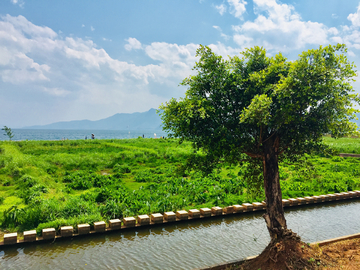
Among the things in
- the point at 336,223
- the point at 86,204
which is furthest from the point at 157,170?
the point at 336,223

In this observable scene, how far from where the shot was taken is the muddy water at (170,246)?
10180 mm

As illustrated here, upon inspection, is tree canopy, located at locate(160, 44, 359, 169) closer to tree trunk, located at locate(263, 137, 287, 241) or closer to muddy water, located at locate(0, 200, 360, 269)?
tree trunk, located at locate(263, 137, 287, 241)

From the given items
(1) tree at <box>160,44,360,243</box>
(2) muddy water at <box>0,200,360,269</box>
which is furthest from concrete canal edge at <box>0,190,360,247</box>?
(1) tree at <box>160,44,360,243</box>

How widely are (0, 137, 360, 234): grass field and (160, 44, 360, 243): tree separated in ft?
4.44

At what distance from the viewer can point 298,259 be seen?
27.7 feet

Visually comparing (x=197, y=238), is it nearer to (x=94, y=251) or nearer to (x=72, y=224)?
(x=94, y=251)

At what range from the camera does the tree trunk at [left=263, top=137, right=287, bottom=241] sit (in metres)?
9.15

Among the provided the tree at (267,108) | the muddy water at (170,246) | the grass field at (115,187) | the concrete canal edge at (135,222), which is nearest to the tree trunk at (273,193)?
the tree at (267,108)

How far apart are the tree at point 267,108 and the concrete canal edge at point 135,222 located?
5.28 metres

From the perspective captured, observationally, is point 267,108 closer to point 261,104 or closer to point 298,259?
point 261,104

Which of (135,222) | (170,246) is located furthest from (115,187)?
(170,246)

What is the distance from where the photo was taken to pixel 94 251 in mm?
11078

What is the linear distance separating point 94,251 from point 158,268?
9.96ft

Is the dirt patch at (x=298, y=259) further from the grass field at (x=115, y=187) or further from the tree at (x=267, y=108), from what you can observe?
the grass field at (x=115, y=187)
